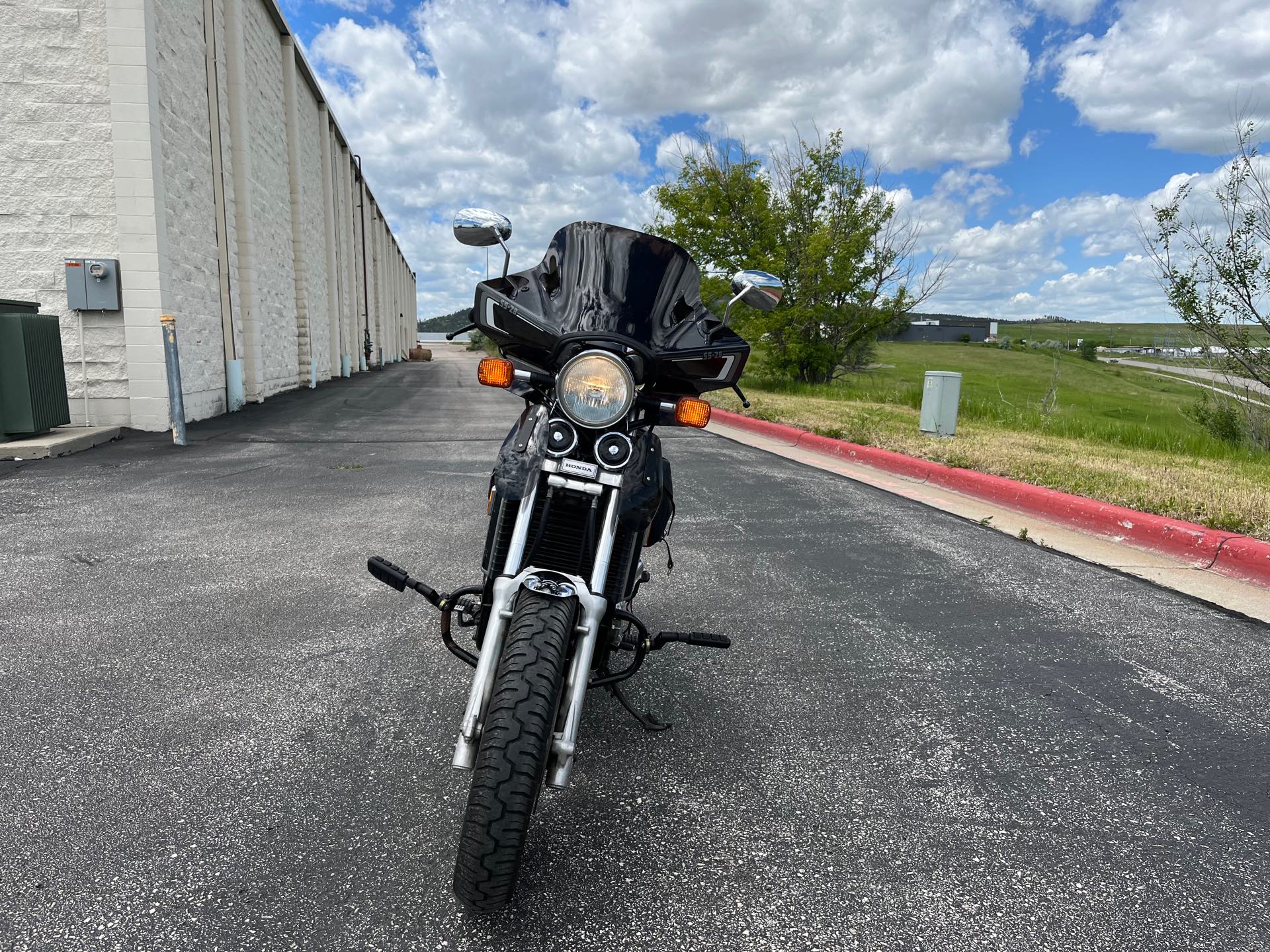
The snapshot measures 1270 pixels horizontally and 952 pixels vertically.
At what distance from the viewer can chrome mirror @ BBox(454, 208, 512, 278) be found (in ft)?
10.1

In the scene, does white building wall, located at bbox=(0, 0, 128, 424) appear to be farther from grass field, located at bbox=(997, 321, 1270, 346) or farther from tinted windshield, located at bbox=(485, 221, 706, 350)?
grass field, located at bbox=(997, 321, 1270, 346)

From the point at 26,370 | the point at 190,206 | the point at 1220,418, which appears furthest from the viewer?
the point at 1220,418

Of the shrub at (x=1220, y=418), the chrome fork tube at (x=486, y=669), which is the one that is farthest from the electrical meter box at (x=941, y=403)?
the chrome fork tube at (x=486, y=669)

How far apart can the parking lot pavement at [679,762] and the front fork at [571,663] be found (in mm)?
365

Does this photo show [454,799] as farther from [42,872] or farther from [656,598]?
[656,598]

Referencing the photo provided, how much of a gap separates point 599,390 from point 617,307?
0.42 m

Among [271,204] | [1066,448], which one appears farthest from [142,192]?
[1066,448]

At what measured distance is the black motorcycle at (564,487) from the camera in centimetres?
195

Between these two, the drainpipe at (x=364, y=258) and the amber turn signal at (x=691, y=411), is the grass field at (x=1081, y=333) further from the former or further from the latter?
the amber turn signal at (x=691, y=411)

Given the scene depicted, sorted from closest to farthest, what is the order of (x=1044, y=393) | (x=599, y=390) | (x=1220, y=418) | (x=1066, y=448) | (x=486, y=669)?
(x=486, y=669)
(x=599, y=390)
(x=1066, y=448)
(x=1220, y=418)
(x=1044, y=393)

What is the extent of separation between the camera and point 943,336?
373ft

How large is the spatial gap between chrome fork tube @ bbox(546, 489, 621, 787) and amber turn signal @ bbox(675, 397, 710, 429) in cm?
39

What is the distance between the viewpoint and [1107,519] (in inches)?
246

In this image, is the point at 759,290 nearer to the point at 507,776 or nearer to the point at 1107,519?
the point at 507,776
